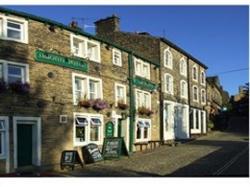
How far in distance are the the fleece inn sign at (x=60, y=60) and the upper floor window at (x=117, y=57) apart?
3108 mm

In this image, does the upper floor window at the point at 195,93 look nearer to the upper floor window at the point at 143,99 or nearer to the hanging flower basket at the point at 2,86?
the upper floor window at the point at 143,99

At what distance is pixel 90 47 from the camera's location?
23422 millimetres

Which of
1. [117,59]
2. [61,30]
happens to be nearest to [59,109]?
[61,30]

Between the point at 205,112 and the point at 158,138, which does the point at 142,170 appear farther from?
the point at 205,112

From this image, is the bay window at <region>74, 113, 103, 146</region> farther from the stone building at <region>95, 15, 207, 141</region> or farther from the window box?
the stone building at <region>95, 15, 207, 141</region>

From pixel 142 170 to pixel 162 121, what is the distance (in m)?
13.4

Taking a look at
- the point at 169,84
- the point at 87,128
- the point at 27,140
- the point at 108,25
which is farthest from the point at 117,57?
the point at 108,25

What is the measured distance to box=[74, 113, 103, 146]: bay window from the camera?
21.3 meters

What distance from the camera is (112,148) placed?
22.1 metres

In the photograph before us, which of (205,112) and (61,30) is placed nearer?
(61,30)

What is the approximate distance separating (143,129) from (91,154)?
7396mm

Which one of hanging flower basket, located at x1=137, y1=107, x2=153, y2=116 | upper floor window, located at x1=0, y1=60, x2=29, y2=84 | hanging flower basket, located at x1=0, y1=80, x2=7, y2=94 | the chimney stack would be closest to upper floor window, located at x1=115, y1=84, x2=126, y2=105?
hanging flower basket, located at x1=137, y1=107, x2=153, y2=116

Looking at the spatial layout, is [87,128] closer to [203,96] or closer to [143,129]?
[143,129]

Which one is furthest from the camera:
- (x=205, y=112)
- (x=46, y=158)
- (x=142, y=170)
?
(x=205, y=112)
